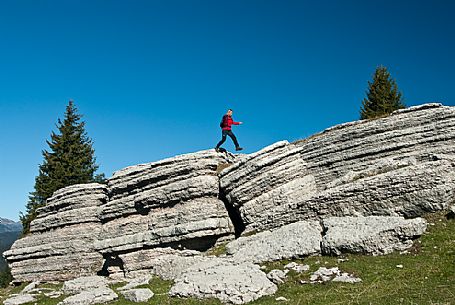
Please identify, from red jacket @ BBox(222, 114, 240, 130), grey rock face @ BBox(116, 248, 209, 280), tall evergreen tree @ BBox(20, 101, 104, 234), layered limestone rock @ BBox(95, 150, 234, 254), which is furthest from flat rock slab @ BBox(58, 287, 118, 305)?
tall evergreen tree @ BBox(20, 101, 104, 234)

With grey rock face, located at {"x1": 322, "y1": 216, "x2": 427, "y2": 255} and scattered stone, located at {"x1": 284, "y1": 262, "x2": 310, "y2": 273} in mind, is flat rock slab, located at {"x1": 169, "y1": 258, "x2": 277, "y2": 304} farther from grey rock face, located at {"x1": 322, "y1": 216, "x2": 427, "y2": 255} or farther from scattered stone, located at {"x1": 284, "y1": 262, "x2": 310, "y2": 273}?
grey rock face, located at {"x1": 322, "y1": 216, "x2": 427, "y2": 255}

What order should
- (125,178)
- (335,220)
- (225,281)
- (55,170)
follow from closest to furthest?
(225,281) < (335,220) < (125,178) < (55,170)

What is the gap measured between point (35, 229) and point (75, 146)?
71.3 ft

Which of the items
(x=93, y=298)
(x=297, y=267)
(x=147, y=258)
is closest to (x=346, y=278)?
(x=297, y=267)

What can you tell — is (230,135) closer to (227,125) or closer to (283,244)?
(227,125)

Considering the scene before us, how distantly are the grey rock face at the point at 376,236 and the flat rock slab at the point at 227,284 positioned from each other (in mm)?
4053

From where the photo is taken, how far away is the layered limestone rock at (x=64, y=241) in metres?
34.6

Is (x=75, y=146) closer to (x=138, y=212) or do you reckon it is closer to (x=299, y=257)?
(x=138, y=212)

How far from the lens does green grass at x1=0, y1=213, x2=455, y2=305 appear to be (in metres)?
14.0

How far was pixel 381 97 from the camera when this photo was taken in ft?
179

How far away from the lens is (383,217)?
67.2ft

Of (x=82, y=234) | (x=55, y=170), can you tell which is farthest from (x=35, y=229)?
(x=55, y=170)

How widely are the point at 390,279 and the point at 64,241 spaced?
29263mm

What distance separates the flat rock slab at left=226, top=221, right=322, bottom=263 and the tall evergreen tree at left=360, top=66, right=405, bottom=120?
34660 mm
